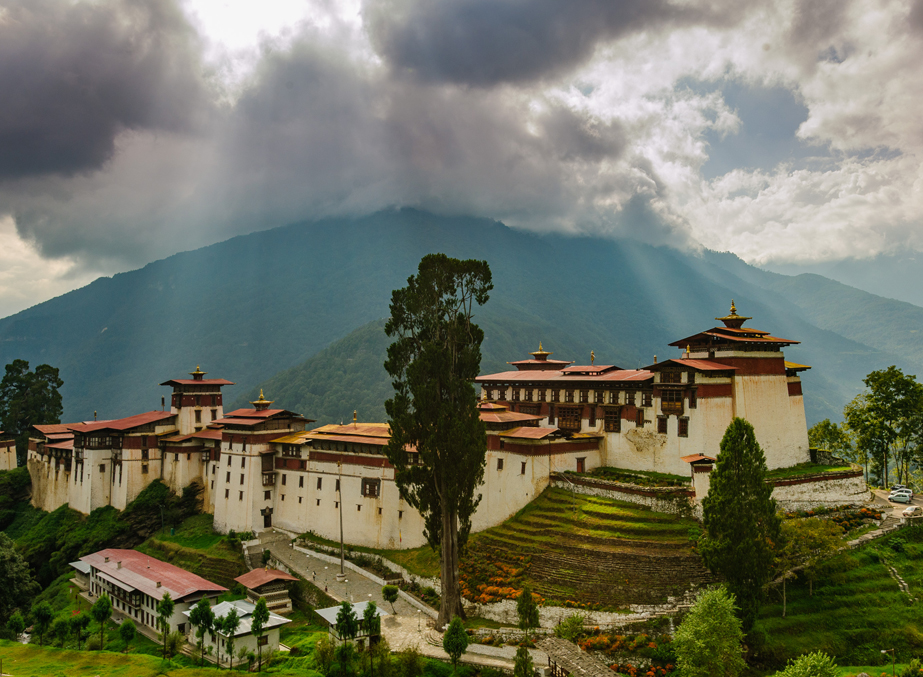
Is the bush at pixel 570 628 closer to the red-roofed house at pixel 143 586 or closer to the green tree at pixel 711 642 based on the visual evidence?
the green tree at pixel 711 642

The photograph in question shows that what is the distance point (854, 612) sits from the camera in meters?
30.9

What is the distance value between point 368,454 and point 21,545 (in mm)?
34473

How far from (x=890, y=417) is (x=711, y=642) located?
3607cm

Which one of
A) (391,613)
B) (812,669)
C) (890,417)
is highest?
(890,417)

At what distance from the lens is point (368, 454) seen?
48.6 meters

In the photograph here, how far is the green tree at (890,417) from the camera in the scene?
5128 centimetres

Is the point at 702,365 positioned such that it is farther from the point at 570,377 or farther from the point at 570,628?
the point at 570,628

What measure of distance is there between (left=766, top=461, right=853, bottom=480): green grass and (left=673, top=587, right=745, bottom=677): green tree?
14.5 meters

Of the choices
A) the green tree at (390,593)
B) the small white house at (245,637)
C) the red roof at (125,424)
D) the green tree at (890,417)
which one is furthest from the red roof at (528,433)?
the red roof at (125,424)

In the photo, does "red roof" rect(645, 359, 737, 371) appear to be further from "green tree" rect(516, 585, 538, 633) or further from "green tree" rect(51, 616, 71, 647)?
"green tree" rect(51, 616, 71, 647)

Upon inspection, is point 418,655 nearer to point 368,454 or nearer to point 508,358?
point 368,454

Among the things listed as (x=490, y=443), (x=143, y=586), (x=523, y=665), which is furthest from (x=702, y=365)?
(x=143, y=586)

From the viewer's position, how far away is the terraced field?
32.5 m

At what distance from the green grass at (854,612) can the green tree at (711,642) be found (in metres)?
3.92
